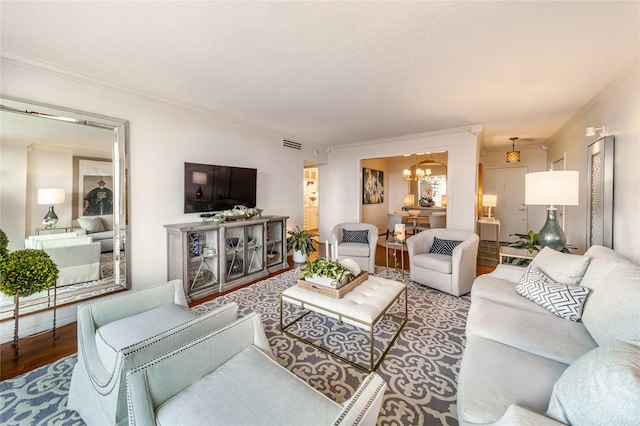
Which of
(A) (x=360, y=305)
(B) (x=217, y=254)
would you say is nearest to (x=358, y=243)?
(B) (x=217, y=254)

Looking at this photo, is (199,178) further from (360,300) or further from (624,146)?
(624,146)

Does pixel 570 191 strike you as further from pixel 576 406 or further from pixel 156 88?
pixel 156 88

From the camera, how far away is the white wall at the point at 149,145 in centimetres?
232

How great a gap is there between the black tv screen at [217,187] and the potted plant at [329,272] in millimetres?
1961

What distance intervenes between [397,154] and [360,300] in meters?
3.82

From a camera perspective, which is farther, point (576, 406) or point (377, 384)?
point (377, 384)

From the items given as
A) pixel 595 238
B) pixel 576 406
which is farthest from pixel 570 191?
pixel 576 406

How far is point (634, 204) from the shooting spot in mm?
2229

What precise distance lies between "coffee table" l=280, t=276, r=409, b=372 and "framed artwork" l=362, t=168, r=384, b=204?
479 centimetres

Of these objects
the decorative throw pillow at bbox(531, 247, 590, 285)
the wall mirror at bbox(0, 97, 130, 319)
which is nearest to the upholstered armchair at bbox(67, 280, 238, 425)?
the wall mirror at bbox(0, 97, 130, 319)

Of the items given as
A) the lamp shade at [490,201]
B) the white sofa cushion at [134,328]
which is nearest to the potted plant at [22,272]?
the white sofa cushion at [134,328]

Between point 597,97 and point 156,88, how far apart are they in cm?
516

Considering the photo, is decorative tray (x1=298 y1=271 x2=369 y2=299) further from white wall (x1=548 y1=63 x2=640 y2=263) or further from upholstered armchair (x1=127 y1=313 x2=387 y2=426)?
white wall (x1=548 y1=63 x2=640 y2=263)

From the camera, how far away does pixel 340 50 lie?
6.73ft
